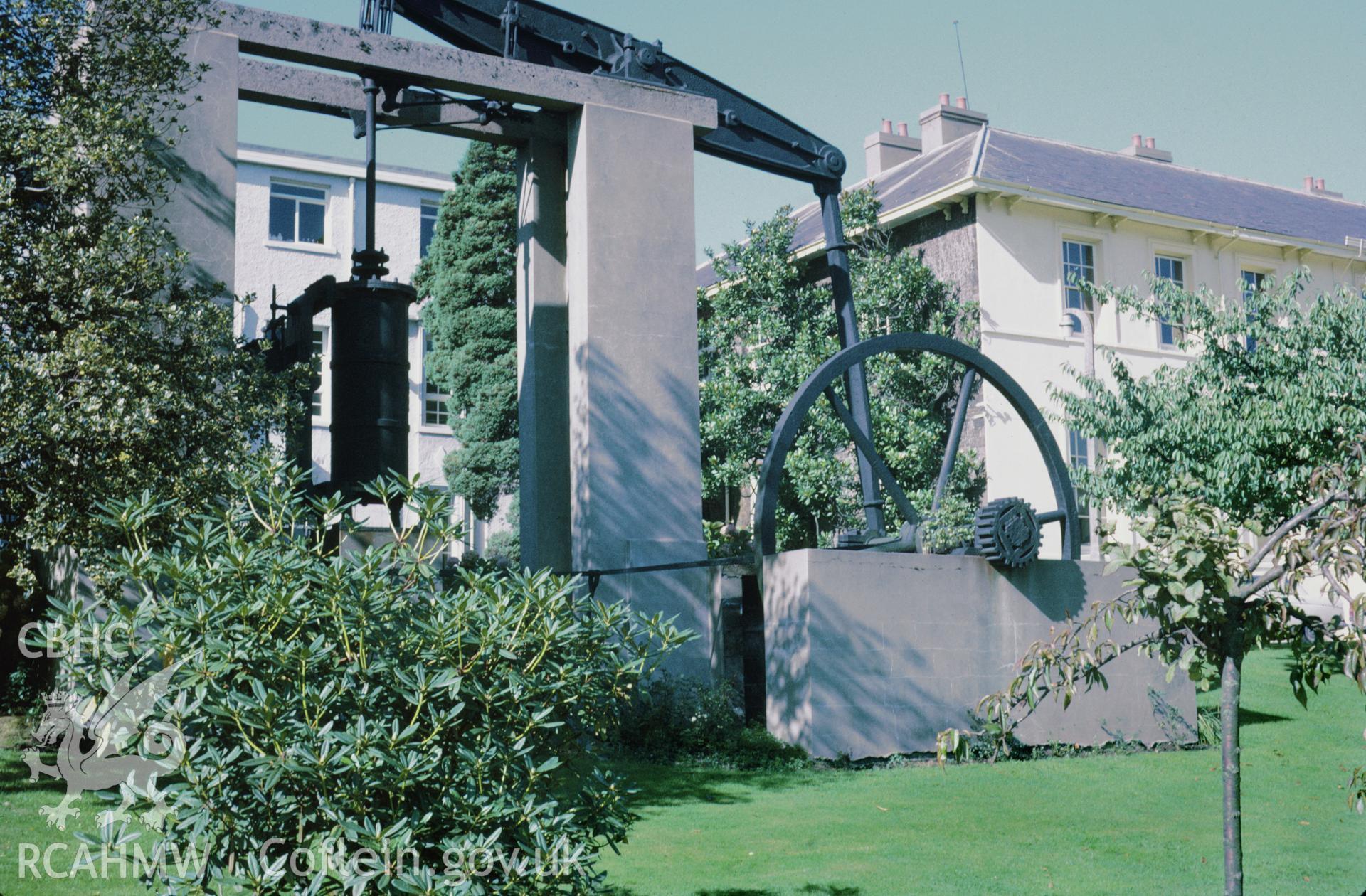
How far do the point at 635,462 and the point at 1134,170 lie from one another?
770 inches

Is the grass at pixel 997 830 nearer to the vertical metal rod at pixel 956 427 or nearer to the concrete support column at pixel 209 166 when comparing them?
the vertical metal rod at pixel 956 427

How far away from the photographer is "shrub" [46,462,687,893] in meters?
4.50

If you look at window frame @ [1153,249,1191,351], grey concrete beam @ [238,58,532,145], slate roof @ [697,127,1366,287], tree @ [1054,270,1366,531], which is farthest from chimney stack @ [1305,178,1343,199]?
grey concrete beam @ [238,58,532,145]

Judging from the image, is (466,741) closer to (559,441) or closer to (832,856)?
(832,856)

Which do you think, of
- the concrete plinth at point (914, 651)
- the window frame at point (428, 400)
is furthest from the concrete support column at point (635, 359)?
the window frame at point (428, 400)

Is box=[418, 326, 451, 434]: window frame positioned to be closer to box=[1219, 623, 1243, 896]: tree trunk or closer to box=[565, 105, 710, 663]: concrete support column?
box=[565, 105, 710, 663]: concrete support column

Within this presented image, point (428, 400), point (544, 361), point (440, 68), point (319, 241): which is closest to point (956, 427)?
point (544, 361)

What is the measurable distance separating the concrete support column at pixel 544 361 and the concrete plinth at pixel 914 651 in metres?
3.13

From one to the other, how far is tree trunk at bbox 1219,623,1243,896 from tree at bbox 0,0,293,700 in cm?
592

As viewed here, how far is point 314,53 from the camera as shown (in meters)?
11.7

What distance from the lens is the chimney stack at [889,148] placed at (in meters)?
29.0

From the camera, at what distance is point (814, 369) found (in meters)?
22.8

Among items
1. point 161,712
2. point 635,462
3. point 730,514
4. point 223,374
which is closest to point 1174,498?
point 161,712

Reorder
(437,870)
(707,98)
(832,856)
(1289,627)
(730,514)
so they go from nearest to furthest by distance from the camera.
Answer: (437,870) < (1289,627) < (832,856) < (707,98) < (730,514)
